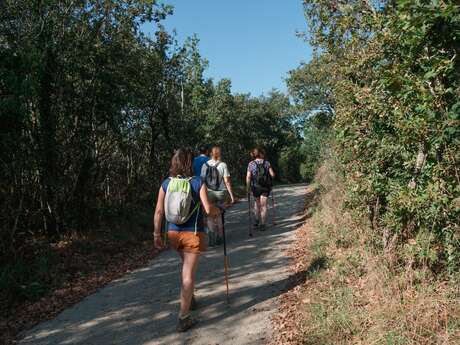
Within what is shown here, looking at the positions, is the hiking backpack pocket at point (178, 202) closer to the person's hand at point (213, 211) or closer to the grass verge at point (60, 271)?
the person's hand at point (213, 211)

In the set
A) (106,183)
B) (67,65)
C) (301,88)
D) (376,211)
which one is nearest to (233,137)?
(301,88)

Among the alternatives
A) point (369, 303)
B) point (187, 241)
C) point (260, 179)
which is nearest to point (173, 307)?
point (187, 241)

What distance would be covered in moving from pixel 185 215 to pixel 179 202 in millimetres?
169

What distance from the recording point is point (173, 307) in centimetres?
600

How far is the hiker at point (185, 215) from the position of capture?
496 cm

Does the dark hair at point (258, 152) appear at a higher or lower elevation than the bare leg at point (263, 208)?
higher

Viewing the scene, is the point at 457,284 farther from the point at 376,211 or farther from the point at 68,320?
the point at 68,320

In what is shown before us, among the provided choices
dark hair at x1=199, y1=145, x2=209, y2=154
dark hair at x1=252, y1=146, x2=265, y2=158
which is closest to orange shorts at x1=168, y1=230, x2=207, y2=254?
dark hair at x1=199, y1=145, x2=209, y2=154

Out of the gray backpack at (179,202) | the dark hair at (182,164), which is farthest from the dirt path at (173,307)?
the dark hair at (182,164)

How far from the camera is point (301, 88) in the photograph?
31.2 meters

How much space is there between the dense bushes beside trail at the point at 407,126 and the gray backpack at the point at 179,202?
2504 mm

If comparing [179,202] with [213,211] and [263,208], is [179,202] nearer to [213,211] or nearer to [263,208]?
[213,211]

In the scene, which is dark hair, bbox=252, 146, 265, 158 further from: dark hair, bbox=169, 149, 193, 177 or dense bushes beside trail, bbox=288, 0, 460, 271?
dark hair, bbox=169, 149, 193, 177

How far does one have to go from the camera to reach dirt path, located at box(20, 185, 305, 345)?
198 inches
